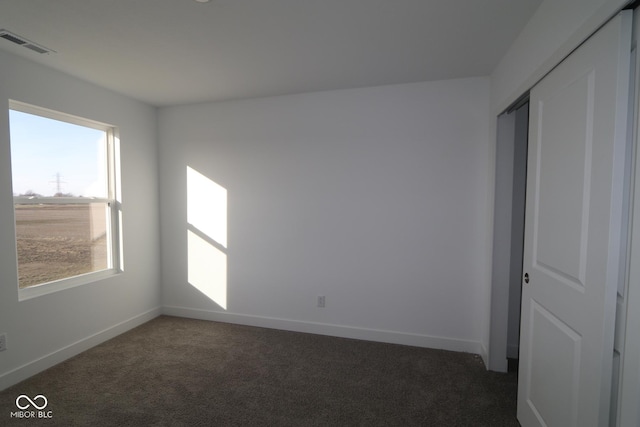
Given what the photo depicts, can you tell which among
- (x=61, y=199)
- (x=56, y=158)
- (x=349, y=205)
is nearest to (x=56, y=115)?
(x=56, y=158)

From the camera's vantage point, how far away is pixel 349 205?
3281 millimetres

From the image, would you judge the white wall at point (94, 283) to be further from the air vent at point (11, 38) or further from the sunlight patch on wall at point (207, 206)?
the sunlight patch on wall at point (207, 206)

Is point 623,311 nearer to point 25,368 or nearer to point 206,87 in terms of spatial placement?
point 206,87

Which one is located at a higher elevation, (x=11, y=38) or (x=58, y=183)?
(x=11, y=38)

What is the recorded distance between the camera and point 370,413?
214 centimetres

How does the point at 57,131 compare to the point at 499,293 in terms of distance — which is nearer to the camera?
the point at 499,293

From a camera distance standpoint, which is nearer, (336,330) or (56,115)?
(56,115)

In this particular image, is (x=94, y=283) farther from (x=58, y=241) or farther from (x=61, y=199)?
(x=61, y=199)

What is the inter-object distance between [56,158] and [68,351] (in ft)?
6.02

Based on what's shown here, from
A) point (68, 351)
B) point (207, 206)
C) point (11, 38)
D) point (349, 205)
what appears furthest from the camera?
point (207, 206)

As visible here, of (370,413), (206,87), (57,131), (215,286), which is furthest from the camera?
(215,286)

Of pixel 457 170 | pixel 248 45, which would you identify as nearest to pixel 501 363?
pixel 457 170

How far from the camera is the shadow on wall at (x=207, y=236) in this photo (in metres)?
3.70

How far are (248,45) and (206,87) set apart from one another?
1.09m
